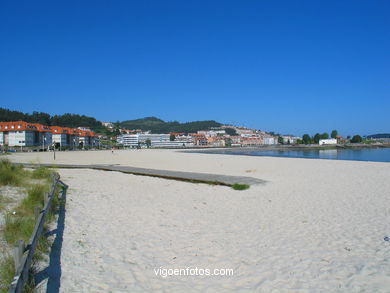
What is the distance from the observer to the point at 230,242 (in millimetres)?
4633

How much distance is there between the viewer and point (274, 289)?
3150mm

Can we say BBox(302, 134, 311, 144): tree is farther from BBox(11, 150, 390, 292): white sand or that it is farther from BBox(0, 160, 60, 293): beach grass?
BBox(0, 160, 60, 293): beach grass

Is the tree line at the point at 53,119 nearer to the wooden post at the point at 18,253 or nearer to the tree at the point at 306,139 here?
the tree at the point at 306,139

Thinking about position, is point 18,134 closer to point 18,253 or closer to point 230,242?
point 230,242

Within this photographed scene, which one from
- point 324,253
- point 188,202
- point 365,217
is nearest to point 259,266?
point 324,253

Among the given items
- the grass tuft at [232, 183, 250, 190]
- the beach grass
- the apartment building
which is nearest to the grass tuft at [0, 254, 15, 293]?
the beach grass

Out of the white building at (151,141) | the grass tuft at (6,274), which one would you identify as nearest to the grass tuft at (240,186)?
the grass tuft at (6,274)

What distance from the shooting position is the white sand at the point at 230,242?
3.31 meters

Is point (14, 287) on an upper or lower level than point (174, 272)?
upper

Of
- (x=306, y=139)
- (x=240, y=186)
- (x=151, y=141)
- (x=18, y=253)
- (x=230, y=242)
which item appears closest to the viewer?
(x=18, y=253)

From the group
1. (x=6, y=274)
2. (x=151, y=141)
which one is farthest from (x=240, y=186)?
(x=151, y=141)

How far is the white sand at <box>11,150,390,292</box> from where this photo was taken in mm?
3314

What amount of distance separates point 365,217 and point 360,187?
178 inches

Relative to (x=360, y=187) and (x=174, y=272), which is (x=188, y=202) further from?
(x=360, y=187)
